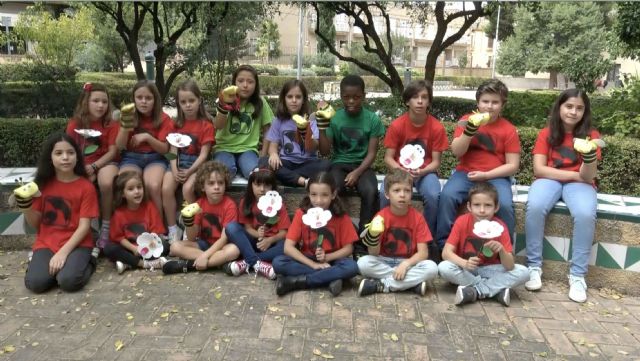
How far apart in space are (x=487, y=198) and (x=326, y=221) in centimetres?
103

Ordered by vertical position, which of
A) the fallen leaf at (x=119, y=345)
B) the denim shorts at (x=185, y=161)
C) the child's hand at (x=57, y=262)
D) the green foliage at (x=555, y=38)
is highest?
the green foliage at (x=555, y=38)

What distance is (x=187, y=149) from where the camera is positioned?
4090 millimetres

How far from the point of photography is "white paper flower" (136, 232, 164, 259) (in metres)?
3.68

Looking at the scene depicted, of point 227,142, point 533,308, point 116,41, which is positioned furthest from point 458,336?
point 116,41

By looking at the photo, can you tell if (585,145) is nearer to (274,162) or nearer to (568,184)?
(568,184)

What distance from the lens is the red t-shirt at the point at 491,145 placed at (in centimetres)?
364

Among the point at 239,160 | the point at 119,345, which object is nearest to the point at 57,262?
the point at 119,345

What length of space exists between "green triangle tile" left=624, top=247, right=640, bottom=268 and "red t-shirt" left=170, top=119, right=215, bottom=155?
3.15 m

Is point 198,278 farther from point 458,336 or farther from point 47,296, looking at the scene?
point 458,336

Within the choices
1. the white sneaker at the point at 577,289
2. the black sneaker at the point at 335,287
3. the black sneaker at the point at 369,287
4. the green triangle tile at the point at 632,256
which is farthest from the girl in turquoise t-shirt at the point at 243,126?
the green triangle tile at the point at 632,256

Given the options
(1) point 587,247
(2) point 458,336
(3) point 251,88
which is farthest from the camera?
(3) point 251,88

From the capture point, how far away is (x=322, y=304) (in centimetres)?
321

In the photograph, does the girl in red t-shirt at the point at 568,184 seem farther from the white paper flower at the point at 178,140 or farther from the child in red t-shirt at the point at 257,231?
the white paper flower at the point at 178,140

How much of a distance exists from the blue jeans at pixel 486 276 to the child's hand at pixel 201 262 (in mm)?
1607
